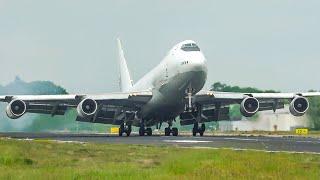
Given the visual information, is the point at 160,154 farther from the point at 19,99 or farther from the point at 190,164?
the point at 19,99

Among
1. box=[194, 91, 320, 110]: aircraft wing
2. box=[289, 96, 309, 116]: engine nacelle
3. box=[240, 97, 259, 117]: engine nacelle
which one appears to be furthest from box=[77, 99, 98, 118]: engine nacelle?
box=[289, 96, 309, 116]: engine nacelle

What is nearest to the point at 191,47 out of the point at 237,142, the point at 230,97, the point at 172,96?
the point at 172,96

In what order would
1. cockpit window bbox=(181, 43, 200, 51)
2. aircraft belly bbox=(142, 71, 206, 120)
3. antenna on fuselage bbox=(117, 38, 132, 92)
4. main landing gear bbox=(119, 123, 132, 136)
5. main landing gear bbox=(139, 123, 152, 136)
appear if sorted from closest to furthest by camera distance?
aircraft belly bbox=(142, 71, 206, 120) < cockpit window bbox=(181, 43, 200, 51) < main landing gear bbox=(119, 123, 132, 136) < main landing gear bbox=(139, 123, 152, 136) < antenna on fuselage bbox=(117, 38, 132, 92)

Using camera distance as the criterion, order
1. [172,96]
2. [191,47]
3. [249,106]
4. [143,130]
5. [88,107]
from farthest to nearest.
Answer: [143,130] → [249,106] → [172,96] → [88,107] → [191,47]

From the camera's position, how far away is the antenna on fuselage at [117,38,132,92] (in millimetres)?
85188

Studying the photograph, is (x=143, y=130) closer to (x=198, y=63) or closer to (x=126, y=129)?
(x=126, y=129)

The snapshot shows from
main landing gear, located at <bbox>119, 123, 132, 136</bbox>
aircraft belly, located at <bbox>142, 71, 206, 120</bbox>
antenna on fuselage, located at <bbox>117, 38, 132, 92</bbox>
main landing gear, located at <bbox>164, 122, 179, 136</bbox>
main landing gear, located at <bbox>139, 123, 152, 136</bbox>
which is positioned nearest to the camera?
aircraft belly, located at <bbox>142, 71, 206, 120</bbox>

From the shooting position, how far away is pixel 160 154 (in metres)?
28.1

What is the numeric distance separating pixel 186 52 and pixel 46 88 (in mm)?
88584

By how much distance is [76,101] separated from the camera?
58938 mm

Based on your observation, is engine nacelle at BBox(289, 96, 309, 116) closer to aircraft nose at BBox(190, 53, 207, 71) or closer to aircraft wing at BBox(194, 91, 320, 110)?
aircraft wing at BBox(194, 91, 320, 110)

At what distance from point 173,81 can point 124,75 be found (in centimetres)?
3290

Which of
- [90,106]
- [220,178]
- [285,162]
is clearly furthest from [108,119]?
[220,178]

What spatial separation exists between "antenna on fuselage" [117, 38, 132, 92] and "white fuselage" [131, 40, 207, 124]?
2174cm
